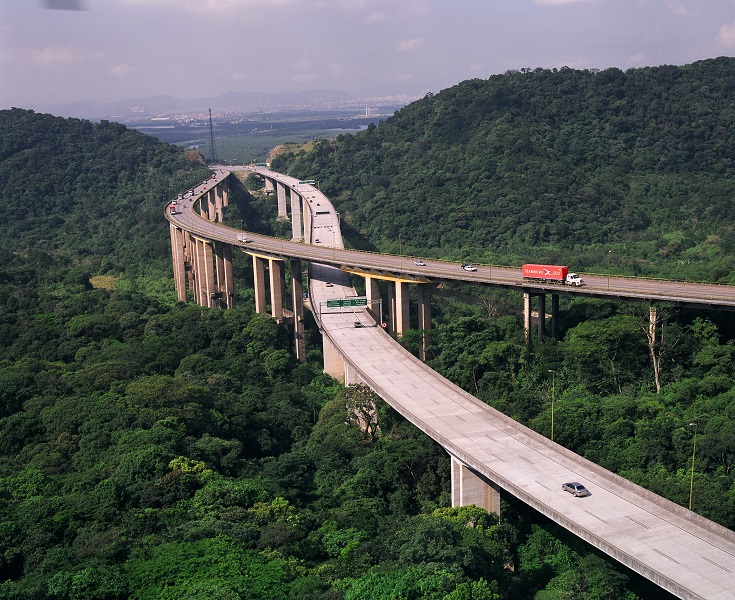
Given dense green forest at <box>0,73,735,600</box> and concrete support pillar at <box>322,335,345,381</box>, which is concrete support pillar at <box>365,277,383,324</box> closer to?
concrete support pillar at <box>322,335,345,381</box>

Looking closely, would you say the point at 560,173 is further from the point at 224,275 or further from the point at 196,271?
the point at 196,271

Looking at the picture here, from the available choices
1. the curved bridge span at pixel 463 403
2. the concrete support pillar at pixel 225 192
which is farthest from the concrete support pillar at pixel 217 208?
the curved bridge span at pixel 463 403

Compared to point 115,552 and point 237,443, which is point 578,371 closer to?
point 237,443

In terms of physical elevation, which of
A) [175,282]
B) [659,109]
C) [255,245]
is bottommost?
[175,282]

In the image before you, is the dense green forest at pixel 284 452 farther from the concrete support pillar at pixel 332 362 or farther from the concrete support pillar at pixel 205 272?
the concrete support pillar at pixel 205 272

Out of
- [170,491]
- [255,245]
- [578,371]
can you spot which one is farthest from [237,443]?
[255,245]

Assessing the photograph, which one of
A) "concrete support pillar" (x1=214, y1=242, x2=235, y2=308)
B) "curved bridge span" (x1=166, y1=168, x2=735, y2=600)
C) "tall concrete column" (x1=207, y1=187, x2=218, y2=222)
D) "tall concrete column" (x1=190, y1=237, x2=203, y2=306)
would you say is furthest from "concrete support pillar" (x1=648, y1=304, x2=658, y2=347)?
"tall concrete column" (x1=207, y1=187, x2=218, y2=222)
